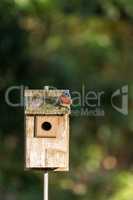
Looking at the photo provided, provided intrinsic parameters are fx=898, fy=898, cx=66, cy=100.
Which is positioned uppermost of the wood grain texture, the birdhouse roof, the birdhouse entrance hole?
the birdhouse roof

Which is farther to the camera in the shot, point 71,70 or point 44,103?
point 71,70

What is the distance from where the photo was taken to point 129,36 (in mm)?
4668

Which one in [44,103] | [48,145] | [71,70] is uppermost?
[71,70]

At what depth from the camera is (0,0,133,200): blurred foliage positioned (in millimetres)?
4297

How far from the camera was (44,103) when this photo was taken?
2232 mm

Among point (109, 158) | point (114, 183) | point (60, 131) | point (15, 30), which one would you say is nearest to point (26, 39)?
point (15, 30)

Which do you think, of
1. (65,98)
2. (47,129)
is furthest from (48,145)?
(65,98)

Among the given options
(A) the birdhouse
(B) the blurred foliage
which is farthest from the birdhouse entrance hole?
(B) the blurred foliage

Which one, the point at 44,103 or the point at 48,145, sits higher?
the point at 44,103

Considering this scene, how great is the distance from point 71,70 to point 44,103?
214cm

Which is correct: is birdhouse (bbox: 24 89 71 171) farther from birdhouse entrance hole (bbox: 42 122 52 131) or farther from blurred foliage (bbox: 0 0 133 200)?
blurred foliage (bbox: 0 0 133 200)

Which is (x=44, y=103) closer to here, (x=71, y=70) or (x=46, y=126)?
(x=46, y=126)

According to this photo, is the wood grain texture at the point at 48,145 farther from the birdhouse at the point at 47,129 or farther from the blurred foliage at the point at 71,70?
the blurred foliage at the point at 71,70

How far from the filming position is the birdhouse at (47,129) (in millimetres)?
2229
